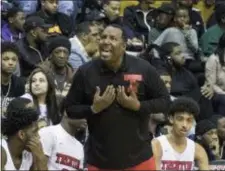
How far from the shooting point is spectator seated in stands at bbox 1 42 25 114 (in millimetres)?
6887

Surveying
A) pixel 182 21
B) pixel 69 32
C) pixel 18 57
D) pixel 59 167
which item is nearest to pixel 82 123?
pixel 59 167

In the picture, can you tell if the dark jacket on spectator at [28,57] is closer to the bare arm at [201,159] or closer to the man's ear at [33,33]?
the man's ear at [33,33]

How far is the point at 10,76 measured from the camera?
22.9 ft

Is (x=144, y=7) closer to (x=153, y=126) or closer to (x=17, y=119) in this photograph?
(x=153, y=126)

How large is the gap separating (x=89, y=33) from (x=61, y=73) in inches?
32.9

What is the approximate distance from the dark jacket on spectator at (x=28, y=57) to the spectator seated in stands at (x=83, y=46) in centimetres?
31

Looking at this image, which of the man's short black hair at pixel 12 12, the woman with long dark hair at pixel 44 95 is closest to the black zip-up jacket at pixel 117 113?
the woman with long dark hair at pixel 44 95

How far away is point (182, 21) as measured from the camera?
9.21m

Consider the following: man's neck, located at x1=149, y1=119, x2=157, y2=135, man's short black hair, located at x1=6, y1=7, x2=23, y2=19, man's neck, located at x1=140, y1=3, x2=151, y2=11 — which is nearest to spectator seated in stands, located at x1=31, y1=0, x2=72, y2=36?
man's short black hair, located at x1=6, y1=7, x2=23, y2=19

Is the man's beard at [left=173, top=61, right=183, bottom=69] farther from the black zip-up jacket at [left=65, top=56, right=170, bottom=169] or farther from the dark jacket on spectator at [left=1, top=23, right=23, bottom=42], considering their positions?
the black zip-up jacket at [left=65, top=56, right=170, bottom=169]

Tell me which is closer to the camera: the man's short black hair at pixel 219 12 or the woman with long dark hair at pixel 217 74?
the woman with long dark hair at pixel 217 74

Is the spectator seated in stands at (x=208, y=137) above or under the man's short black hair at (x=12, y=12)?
under

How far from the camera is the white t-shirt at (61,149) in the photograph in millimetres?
5781

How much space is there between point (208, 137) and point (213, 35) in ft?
8.68
